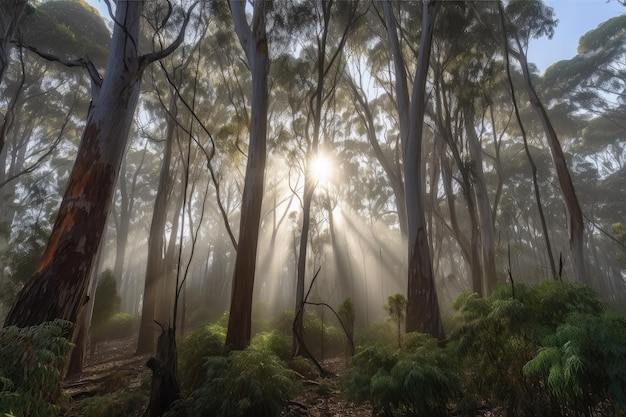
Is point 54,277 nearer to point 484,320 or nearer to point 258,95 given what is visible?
point 484,320

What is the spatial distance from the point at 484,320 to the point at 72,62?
6361mm

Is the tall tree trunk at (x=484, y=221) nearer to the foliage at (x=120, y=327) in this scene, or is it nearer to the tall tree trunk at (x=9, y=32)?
the tall tree trunk at (x=9, y=32)

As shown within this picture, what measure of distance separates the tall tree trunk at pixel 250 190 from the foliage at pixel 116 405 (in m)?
1.79

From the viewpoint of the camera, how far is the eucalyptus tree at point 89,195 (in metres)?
3.39

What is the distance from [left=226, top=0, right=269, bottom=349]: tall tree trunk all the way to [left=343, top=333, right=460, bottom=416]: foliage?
2.55 m

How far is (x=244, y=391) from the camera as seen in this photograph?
10.4ft

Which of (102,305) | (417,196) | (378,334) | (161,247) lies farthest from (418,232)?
(102,305)

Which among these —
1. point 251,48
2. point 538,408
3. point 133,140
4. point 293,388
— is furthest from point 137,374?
point 133,140

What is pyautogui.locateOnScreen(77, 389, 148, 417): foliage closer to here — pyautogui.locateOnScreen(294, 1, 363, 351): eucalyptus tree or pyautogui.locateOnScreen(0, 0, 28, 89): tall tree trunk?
pyautogui.locateOnScreen(294, 1, 363, 351): eucalyptus tree

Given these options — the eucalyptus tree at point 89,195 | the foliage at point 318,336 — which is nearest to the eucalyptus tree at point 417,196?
the foliage at point 318,336

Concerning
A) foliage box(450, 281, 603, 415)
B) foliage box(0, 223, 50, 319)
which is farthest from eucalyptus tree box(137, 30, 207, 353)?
foliage box(450, 281, 603, 415)

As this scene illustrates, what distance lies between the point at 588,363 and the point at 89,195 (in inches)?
212

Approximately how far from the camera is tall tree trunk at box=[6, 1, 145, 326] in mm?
3381

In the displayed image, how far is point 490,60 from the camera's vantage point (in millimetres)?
11562
